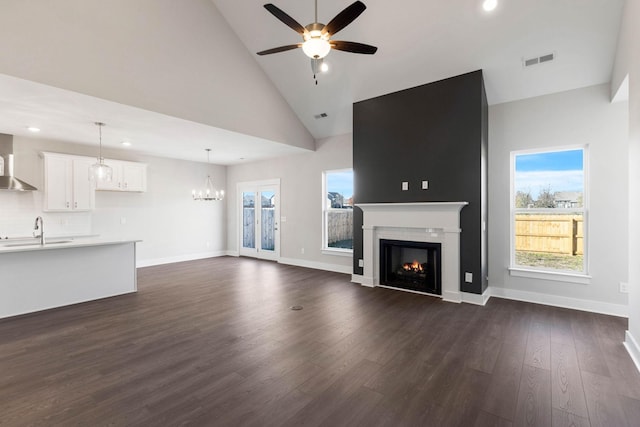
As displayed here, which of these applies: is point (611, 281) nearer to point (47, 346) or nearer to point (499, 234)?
point (499, 234)

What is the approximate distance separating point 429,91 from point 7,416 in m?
5.78

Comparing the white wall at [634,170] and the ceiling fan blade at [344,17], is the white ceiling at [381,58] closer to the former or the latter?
the white wall at [634,170]

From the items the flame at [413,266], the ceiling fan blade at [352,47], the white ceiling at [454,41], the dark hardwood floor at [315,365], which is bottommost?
the dark hardwood floor at [315,365]

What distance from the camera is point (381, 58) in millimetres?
4594

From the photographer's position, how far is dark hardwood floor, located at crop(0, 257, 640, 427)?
204 cm

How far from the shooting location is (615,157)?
154 inches

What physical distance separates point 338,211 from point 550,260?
12.8 feet

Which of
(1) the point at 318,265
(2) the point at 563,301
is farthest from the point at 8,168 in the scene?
(2) the point at 563,301

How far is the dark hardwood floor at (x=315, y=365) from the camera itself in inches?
80.1

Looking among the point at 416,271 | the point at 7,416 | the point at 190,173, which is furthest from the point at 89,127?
the point at 416,271

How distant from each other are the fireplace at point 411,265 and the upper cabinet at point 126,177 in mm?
5777

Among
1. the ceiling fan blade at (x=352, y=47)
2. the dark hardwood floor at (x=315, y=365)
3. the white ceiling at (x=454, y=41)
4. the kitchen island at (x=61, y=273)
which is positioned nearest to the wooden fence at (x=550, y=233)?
the dark hardwood floor at (x=315, y=365)

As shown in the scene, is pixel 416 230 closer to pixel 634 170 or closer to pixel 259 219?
pixel 634 170

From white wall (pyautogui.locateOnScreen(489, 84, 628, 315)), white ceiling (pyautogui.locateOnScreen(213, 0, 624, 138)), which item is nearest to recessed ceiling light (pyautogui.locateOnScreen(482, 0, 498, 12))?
white ceiling (pyautogui.locateOnScreen(213, 0, 624, 138))
